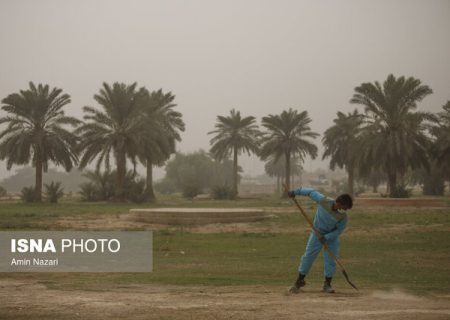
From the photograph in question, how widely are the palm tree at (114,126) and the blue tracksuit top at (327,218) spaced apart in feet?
95.8

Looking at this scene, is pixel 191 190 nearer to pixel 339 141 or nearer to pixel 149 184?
pixel 149 184

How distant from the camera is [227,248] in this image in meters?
14.0

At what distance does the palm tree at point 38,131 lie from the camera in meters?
36.2

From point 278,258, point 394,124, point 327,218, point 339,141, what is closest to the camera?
point 327,218

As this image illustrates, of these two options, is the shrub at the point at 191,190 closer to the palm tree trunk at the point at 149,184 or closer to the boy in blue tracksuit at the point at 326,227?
the palm tree trunk at the point at 149,184

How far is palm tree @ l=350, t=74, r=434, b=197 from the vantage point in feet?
116

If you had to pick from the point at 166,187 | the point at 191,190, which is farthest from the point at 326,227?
the point at 166,187

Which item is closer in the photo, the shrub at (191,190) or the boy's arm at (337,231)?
the boy's arm at (337,231)

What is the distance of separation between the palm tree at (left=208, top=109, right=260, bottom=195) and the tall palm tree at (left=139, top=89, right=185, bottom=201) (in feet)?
22.6

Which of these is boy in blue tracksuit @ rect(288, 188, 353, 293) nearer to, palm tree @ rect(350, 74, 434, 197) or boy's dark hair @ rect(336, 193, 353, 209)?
boy's dark hair @ rect(336, 193, 353, 209)

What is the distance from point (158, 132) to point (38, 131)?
24.3ft

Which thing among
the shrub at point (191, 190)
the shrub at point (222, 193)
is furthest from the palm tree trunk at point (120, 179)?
the shrub at point (191, 190)

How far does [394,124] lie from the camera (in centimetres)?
3612

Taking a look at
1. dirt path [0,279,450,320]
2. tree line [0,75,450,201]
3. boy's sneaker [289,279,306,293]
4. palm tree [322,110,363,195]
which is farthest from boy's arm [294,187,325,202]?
palm tree [322,110,363,195]
